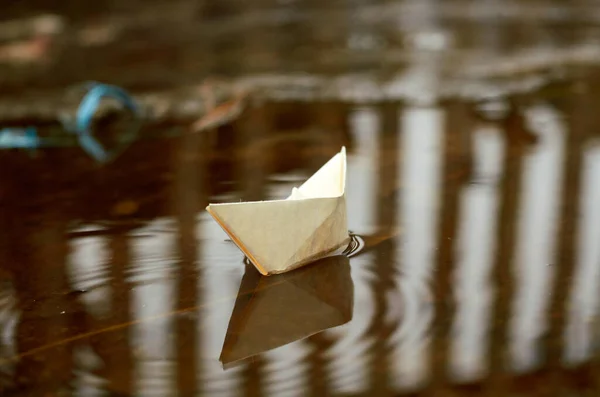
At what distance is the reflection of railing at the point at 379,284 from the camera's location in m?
0.82

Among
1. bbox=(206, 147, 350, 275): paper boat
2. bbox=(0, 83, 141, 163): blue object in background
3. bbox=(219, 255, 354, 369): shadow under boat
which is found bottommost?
bbox=(219, 255, 354, 369): shadow under boat

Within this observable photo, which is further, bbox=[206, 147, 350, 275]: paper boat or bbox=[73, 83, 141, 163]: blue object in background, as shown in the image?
bbox=[73, 83, 141, 163]: blue object in background

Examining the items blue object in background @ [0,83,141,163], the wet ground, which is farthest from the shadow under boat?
blue object in background @ [0,83,141,163]

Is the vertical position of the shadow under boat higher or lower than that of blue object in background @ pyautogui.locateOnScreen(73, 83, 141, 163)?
lower

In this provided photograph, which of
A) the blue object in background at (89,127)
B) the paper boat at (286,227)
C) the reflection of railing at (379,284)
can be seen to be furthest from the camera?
the blue object in background at (89,127)

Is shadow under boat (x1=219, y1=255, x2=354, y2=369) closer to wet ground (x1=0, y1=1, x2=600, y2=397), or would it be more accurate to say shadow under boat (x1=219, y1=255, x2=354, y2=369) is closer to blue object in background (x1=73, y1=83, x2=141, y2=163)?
wet ground (x1=0, y1=1, x2=600, y2=397)

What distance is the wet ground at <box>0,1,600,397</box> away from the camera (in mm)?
827

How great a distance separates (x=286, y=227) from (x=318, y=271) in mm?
84

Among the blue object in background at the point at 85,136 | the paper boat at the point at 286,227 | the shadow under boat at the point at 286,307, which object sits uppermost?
the blue object in background at the point at 85,136

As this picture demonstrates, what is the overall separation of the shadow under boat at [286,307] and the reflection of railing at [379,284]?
0.02 m

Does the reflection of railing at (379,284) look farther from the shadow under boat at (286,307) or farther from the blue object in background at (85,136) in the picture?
the blue object in background at (85,136)

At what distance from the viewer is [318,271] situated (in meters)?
1.07

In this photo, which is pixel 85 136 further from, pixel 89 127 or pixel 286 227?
pixel 286 227

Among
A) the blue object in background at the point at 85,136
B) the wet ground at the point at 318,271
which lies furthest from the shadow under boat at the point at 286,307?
the blue object in background at the point at 85,136
